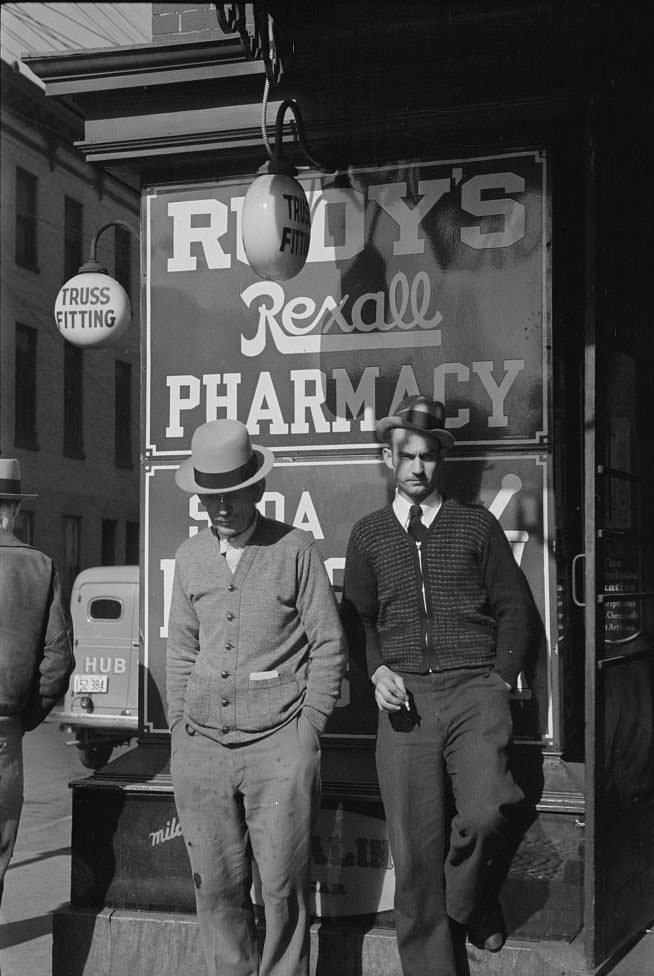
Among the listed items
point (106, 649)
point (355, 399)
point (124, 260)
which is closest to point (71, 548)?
point (124, 260)

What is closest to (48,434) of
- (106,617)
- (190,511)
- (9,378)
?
(9,378)

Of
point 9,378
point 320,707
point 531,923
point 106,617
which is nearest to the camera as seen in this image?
point 320,707

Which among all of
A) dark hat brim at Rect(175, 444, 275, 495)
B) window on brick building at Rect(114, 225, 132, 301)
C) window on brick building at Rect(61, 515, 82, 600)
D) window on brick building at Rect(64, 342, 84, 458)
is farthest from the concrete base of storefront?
window on brick building at Rect(114, 225, 132, 301)

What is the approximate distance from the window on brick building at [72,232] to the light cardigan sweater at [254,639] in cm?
2515

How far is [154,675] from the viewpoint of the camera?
20.0ft

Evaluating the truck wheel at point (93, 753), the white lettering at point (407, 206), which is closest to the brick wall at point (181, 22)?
the white lettering at point (407, 206)

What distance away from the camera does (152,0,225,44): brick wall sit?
654 centimetres

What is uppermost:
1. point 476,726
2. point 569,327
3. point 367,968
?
point 569,327

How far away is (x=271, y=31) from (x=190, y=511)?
2.19 m

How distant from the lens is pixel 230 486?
4832 mm

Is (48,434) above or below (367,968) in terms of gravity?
above

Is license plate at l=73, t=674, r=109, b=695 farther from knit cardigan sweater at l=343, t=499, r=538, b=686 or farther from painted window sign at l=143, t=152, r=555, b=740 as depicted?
knit cardigan sweater at l=343, t=499, r=538, b=686

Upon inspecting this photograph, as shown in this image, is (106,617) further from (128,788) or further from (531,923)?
(531,923)

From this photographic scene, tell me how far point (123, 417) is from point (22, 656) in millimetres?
27719
